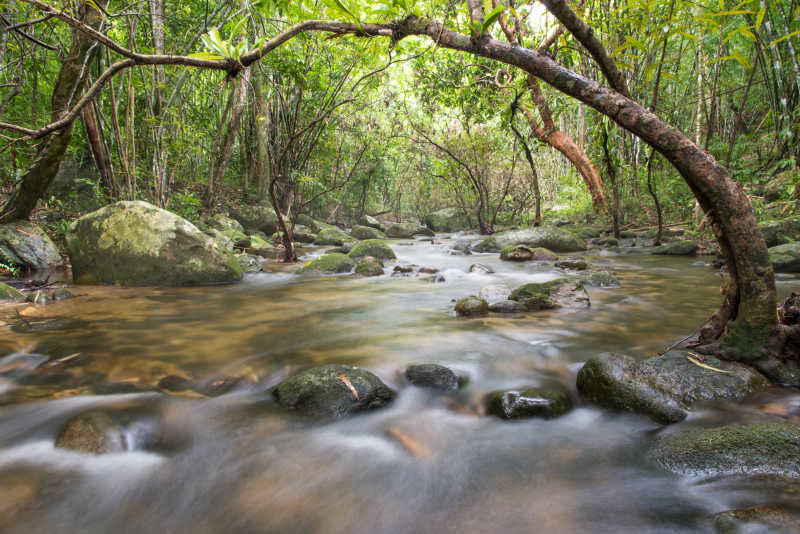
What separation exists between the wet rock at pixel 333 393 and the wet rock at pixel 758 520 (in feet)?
4.70

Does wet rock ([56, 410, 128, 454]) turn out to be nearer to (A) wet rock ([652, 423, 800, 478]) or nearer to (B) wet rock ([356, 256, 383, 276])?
(A) wet rock ([652, 423, 800, 478])

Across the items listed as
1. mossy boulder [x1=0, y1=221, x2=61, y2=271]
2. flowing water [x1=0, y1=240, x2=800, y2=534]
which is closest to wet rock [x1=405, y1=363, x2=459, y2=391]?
flowing water [x1=0, y1=240, x2=800, y2=534]

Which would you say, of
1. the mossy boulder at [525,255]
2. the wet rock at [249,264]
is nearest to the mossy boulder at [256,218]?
the wet rock at [249,264]

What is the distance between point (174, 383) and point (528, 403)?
200 cm

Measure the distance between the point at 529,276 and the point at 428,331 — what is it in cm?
353

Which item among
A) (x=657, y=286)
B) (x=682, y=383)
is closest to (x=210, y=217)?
(x=657, y=286)

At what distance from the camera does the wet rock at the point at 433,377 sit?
7.86 ft

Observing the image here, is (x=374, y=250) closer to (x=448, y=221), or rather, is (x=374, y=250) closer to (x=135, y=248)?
(x=135, y=248)

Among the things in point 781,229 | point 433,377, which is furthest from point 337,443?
point 781,229

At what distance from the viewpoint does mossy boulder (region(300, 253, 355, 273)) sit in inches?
267

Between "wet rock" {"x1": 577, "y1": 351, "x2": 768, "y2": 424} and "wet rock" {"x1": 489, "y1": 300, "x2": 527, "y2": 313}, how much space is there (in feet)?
5.69

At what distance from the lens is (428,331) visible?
11.3 ft

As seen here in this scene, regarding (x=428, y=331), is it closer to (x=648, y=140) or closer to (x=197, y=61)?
(x=648, y=140)

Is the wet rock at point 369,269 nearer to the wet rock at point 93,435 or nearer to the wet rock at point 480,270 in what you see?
the wet rock at point 480,270
